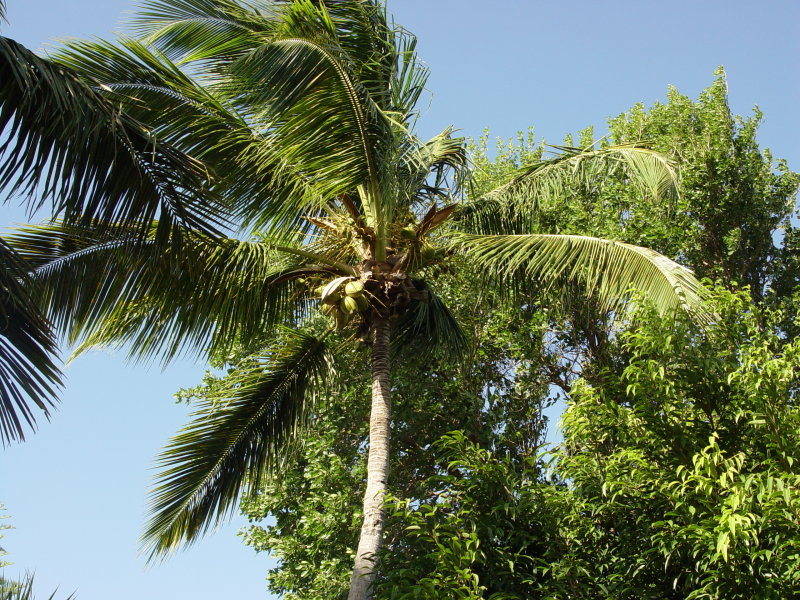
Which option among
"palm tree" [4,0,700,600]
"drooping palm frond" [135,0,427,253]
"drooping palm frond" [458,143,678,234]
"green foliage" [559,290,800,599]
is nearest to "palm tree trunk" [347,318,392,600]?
"palm tree" [4,0,700,600]

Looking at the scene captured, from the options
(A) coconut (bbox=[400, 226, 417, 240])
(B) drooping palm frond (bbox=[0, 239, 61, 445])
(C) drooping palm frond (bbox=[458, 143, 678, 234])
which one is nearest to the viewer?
(B) drooping palm frond (bbox=[0, 239, 61, 445])

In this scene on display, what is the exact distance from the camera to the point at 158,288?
8398mm

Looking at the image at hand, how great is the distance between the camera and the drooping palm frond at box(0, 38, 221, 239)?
17.1 ft

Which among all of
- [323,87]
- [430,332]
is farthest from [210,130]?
[430,332]

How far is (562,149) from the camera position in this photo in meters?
10.1

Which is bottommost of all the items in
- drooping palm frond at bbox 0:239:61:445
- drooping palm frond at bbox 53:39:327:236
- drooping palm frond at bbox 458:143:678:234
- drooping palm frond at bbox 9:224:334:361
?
drooping palm frond at bbox 0:239:61:445

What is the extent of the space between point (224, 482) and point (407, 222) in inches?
128

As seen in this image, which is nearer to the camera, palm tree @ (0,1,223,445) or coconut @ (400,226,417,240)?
palm tree @ (0,1,223,445)

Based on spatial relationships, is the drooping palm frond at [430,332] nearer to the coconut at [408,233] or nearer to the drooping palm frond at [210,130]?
the coconut at [408,233]

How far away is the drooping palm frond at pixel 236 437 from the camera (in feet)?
29.4

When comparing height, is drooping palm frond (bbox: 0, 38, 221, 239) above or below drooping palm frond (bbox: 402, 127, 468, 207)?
below

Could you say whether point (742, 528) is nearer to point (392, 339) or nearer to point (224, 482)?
point (392, 339)

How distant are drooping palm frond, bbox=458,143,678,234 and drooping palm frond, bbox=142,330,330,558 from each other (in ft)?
8.06

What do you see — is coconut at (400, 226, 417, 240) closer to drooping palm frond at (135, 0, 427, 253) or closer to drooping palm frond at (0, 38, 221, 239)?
drooping palm frond at (135, 0, 427, 253)
